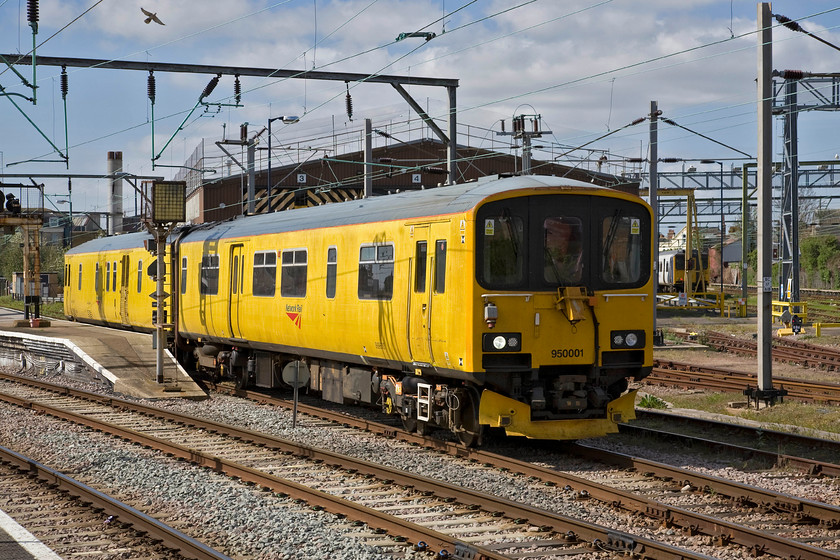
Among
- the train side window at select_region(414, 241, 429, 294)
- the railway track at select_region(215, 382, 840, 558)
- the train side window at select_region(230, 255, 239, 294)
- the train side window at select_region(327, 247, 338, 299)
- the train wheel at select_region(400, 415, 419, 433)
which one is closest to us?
the railway track at select_region(215, 382, 840, 558)

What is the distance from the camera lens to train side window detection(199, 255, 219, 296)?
62.8 ft

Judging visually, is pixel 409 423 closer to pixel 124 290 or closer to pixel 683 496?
pixel 683 496

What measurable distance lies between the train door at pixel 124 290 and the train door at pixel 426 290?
14.4 meters

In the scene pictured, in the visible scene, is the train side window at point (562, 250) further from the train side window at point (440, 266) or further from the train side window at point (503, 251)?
the train side window at point (440, 266)

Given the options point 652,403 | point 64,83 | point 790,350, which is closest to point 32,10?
point 64,83

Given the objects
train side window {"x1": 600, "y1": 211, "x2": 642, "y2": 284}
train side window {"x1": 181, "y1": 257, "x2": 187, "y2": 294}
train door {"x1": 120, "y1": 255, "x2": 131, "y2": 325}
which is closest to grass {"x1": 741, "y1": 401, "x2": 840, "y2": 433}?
train side window {"x1": 600, "y1": 211, "x2": 642, "y2": 284}

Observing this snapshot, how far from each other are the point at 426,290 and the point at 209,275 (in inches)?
332

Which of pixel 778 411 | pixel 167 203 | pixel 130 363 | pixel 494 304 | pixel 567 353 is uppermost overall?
pixel 167 203

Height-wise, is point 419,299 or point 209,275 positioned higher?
point 209,275

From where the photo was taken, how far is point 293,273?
1611 cm

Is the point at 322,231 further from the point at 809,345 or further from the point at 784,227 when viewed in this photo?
the point at 784,227

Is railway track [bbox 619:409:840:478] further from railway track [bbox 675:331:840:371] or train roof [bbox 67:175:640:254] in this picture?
railway track [bbox 675:331:840:371]

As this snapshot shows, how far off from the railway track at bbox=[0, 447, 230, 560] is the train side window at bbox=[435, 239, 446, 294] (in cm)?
443

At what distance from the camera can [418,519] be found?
29.9ft
